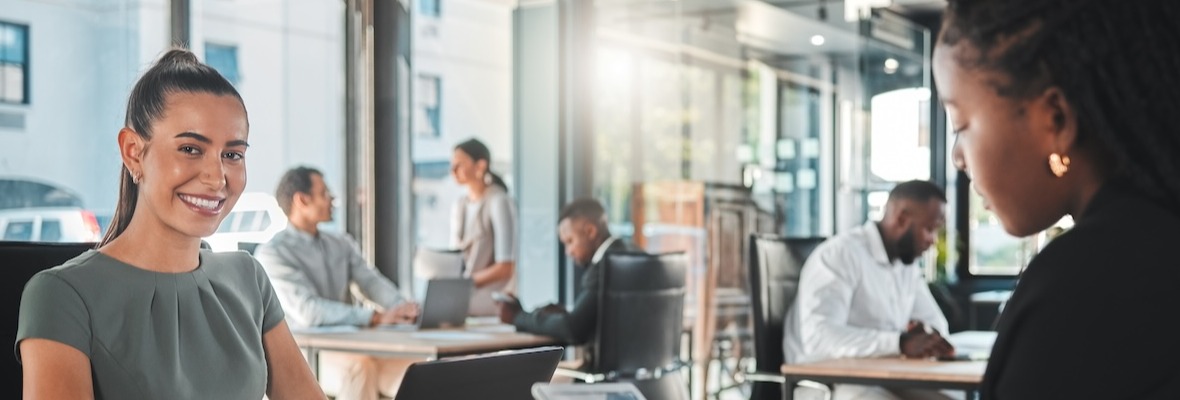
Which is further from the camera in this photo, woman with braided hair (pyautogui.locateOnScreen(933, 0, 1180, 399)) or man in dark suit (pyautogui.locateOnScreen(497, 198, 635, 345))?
man in dark suit (pyautogui.locateOnScreen(497, 198, 635, 345))

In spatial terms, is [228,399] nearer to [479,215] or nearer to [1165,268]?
[1165,268]

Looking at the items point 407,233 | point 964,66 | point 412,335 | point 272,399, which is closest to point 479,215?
point 407,233

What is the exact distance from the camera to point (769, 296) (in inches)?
197

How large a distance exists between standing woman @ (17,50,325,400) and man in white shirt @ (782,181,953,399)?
2672 mm

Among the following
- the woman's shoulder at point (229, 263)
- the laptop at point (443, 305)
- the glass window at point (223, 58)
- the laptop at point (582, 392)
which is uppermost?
the glass window at point (223, 58)

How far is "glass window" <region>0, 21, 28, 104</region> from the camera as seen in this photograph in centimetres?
462

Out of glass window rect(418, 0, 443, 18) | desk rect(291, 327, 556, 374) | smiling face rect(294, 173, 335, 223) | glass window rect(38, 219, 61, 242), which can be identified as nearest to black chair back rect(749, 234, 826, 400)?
desk rect(291, 327, 556, 374)

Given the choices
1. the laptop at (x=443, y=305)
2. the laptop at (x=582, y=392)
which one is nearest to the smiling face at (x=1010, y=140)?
the laptop at (x=582, y=392)

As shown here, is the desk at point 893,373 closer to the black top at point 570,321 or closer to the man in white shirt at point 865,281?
the man in white shirt at point 865,281

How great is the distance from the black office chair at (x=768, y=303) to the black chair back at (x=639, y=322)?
373 millimetres

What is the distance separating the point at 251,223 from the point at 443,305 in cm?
154

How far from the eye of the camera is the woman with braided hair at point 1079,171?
89cm

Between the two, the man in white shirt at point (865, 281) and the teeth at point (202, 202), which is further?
the man in white shirt at point (865, 281)

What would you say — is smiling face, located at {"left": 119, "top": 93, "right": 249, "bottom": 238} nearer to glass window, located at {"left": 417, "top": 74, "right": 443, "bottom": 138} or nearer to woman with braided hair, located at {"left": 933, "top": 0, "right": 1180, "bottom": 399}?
woman with braided hair, located at {"left": 933, "top": 0, "right": 1180, "bottom": 399}
